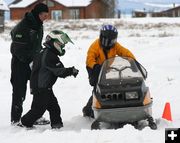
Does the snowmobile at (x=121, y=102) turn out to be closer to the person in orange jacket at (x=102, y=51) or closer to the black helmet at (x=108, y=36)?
the person in orange jacket at (x=102, y=51)

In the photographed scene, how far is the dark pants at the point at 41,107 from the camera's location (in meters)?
7.45

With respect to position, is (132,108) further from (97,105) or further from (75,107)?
(75,107)

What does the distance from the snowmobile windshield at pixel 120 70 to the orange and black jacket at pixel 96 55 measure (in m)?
0.25

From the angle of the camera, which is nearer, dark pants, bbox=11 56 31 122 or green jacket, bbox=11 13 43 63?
green jacket, bbox=11 13 43 63

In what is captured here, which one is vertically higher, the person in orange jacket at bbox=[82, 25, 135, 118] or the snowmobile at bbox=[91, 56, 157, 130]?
the person in orange jacket at bbox=[82, 25, 135, 118]

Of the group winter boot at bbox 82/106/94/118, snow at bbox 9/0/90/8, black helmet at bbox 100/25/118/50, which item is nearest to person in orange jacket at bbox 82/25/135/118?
black helmet at bbox 100/25/118/50

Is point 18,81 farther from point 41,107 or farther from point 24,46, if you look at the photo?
point 41,107

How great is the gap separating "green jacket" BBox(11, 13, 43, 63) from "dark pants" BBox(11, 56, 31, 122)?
0.55 feet

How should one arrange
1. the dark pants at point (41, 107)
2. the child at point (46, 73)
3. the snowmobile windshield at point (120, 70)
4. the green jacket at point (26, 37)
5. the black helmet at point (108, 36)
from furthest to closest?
1. the green jacket at point (26, 37)
2. the black helmet at point (108, 36)
3. the dark pants at point (41, 107)
4. the child at point (46, 73)
5. the snowmobile windshield at point (120, 70)

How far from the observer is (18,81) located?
792cm

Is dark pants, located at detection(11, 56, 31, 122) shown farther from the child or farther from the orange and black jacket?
the orange and black jacket

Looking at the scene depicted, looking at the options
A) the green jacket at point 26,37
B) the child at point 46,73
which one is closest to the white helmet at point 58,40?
the child at point 46,73

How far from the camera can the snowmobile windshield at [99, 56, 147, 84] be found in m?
7.05

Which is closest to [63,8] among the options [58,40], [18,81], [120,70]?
[18,81]
